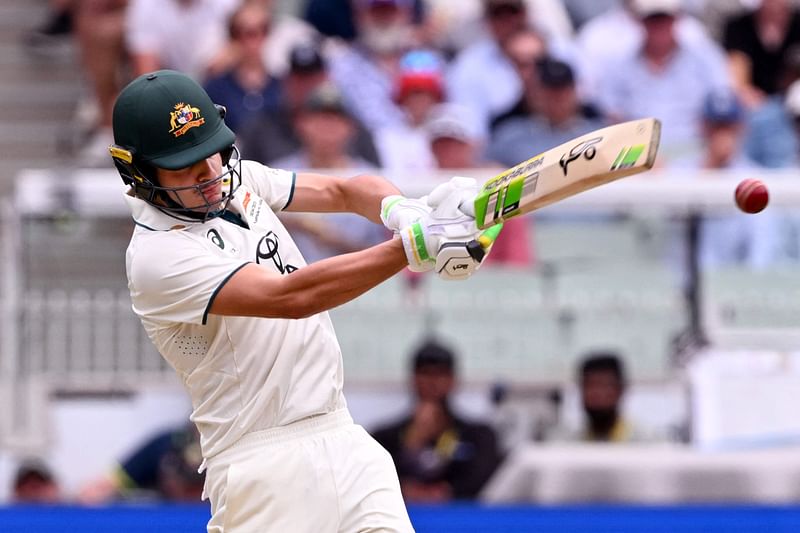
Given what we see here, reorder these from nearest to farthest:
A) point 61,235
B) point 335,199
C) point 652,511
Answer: point 335,199 < point 652,511 < point 61,235

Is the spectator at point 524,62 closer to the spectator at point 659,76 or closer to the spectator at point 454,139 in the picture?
the spectator at point 454,139

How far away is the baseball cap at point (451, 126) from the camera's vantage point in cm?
875

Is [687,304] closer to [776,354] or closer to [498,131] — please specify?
[776,354]

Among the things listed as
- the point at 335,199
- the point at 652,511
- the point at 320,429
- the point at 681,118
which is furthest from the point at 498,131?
the point at 320,429

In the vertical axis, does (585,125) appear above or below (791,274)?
above

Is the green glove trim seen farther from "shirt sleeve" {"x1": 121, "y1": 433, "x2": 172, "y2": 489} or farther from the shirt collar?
"shirt sleeve" {"x1": 121, "y1": 433, "x2": 172, "y2": 489}

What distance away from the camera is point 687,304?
785cm

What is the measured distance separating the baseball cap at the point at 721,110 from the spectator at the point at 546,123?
67 cm

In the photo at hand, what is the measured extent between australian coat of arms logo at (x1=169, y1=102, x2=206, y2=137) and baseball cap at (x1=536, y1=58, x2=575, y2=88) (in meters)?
4.98

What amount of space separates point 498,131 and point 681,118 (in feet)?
4.06

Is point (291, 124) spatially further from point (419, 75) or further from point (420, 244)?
point (420, 244)

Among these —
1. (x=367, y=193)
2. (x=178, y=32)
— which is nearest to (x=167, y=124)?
(x=367, y=193)

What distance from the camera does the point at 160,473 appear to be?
25.9 feet

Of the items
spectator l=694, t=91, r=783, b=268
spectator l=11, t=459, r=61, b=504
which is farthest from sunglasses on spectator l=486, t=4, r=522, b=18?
spectator l=11, t=459, r=61, b=504
